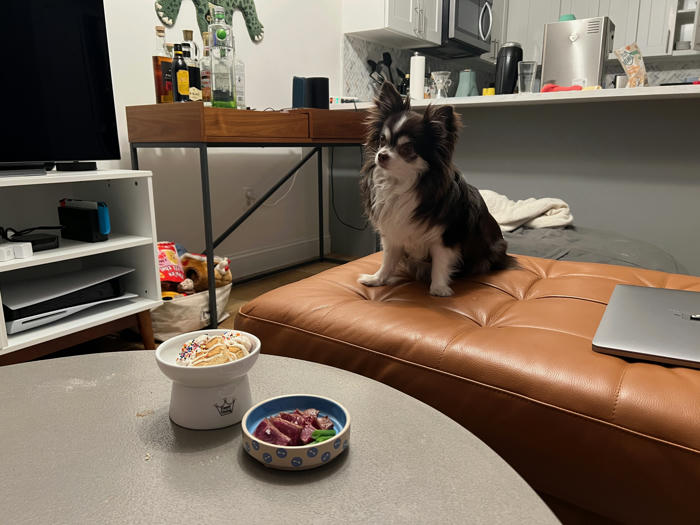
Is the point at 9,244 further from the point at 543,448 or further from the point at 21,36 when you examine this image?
the point at 543,448

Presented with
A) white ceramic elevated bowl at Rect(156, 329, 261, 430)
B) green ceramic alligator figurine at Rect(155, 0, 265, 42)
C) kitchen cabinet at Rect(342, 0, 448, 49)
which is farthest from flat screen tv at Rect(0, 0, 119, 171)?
kitchen cabinet at Rect(342, 0, 448, 49)

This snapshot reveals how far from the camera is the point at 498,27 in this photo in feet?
15.2

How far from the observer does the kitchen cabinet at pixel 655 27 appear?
4.14 m

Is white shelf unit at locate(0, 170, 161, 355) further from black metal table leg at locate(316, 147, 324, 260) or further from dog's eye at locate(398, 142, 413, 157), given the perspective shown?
black metal table leg at locate(316, 147, 324, 260)

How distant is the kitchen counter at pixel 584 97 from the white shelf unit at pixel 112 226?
1015 mm

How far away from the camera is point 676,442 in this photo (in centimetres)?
75

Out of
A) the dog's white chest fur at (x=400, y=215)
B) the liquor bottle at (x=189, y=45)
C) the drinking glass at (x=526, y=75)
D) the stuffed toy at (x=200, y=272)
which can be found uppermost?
the liquor bottle at (x=189, y=45)

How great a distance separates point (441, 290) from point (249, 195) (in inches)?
77.2

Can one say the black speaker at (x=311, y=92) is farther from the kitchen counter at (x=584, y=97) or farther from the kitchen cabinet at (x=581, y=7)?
the kitchen cabinet at (x=581, y=7)

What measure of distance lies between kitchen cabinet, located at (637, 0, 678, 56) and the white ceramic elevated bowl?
4829mm

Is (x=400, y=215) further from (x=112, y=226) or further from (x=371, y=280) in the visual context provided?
(x=112, y=226)

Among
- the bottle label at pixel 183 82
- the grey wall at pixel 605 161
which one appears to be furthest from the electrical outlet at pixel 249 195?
the grey wall at pixel 605 161

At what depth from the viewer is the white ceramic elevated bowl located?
57 cm

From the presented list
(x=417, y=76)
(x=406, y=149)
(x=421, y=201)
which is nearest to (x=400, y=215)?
(x=421, y=201)
